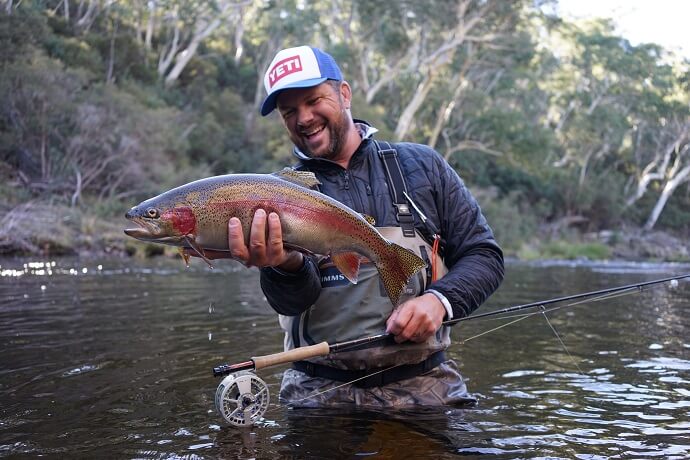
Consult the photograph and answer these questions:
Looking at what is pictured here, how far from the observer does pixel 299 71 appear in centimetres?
365

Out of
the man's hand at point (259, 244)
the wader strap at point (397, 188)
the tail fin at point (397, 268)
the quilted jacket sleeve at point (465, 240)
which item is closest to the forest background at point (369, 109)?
the wader strap at point (397, 188)

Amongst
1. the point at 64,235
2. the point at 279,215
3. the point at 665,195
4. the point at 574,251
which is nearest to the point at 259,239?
the point at 279,215

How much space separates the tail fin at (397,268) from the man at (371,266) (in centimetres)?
10

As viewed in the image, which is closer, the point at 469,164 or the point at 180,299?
the point at 180,299

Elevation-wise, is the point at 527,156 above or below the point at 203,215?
above

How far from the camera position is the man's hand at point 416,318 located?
3480mm

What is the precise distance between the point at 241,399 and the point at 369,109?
33282mm

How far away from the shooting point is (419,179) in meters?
A: 3.89

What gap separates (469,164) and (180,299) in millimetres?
32505

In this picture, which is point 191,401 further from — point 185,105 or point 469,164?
point 469,164

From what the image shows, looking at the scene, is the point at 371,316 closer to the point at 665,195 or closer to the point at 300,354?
the point at 300,354

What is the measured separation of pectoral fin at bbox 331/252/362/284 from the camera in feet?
11.3

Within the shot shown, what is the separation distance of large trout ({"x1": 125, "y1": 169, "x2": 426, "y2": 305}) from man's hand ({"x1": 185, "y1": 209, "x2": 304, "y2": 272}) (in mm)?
41

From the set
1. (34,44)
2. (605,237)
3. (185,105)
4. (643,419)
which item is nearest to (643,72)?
(605,237)
